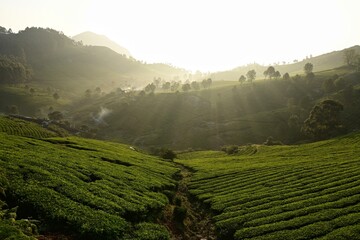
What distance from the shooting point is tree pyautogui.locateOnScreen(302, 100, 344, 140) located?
14325 cm

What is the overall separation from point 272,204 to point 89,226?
21.9 m

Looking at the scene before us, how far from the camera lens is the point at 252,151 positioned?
107m

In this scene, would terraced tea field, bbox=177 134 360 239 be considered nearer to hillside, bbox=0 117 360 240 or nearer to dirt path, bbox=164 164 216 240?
hillside, bbox=0 117 360 240

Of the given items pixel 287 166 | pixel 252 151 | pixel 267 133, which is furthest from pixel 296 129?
pixel 287 166

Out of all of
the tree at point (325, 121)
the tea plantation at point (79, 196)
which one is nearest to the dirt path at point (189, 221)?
the tea plantation at point (79, 196)

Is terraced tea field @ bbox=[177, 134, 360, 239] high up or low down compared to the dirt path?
up

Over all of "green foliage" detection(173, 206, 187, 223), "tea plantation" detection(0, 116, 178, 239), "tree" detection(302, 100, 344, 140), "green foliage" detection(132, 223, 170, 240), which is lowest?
"tree" detection(302, 100, 344, 140)

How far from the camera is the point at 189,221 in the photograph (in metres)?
42.4

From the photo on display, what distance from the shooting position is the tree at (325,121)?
470 ft

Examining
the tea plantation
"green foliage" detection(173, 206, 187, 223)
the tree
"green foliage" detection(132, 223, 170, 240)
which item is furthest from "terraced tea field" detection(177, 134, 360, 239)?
the tree

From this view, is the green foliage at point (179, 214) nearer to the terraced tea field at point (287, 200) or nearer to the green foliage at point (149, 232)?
the terraced tea field at point (287, 200)

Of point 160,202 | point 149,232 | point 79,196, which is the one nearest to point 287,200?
point 160,202

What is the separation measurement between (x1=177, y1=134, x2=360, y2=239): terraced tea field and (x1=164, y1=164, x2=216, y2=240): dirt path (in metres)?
1.47

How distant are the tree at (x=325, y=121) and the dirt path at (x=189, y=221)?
365ft
